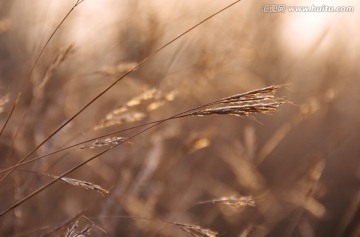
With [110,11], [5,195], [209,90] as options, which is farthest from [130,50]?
[5,195]

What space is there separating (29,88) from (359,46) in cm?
157

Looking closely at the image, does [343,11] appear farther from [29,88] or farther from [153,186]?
[29,88]

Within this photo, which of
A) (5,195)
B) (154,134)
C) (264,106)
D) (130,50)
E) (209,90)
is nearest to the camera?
(264,106)

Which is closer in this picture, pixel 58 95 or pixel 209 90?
pixel 58 95

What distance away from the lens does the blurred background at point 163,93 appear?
1.87m

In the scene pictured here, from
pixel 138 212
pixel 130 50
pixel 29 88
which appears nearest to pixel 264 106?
pixel 138 212

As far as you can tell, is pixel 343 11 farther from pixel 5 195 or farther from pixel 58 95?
pixel 5 195

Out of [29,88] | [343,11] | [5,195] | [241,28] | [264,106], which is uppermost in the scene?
[343,11]

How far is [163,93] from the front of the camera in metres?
1.75

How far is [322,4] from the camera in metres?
2.19

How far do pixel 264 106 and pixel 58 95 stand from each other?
148 centimetres

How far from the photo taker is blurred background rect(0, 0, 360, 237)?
6.14ft

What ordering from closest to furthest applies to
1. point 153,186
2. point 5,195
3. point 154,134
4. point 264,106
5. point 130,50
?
point 264,106, point 5,195, point 153,186, point 154,134, point 130,50

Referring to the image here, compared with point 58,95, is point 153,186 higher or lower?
lower
